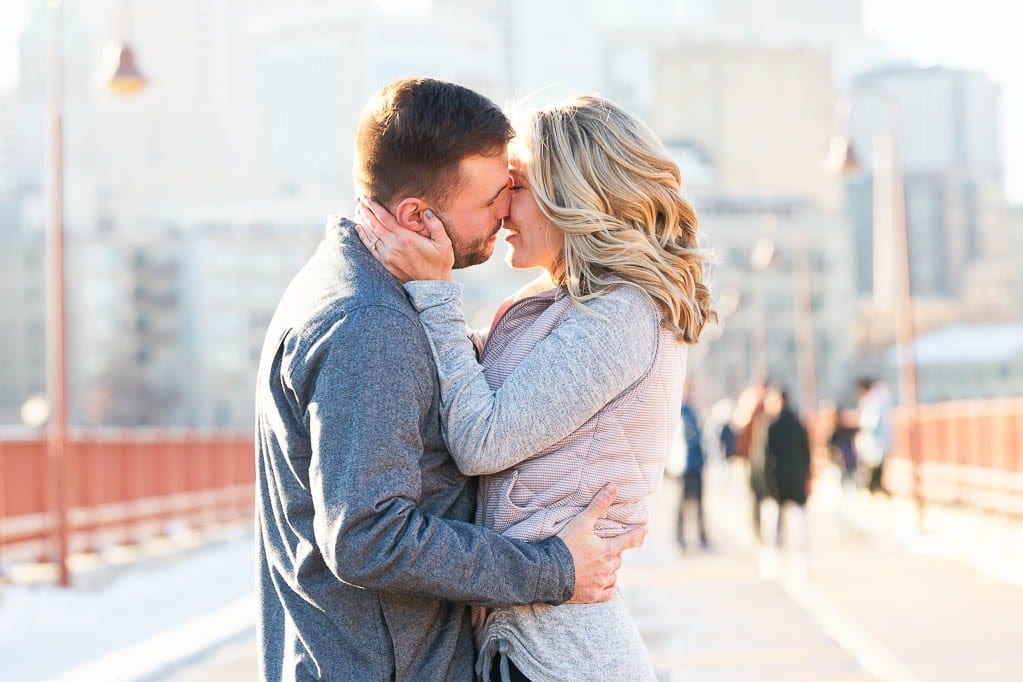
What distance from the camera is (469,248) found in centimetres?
357

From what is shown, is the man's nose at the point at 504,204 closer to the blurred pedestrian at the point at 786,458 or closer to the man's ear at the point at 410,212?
the man's ear at the point at 410,212

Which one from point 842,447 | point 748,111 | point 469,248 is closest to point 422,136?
point 469,248

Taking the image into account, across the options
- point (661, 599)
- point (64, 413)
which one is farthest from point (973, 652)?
point (64, 413)

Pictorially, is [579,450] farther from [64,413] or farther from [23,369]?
[23,369]

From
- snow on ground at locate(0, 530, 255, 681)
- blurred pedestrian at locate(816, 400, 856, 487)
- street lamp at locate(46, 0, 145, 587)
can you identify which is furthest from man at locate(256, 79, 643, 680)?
blurred pedestrian at locate(816, 400, 856, 487)

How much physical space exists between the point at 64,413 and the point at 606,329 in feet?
49.3

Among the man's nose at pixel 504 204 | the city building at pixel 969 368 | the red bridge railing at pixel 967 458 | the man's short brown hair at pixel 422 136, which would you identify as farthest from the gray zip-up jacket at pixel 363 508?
the city building at pixel 969 368

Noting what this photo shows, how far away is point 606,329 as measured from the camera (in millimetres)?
3486

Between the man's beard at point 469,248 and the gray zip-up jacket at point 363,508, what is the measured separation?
0.17 m

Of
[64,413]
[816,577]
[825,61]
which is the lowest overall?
[816,577]

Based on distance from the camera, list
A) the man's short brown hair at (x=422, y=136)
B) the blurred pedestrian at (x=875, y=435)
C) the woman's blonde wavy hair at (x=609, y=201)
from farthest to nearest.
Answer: the blurred pedestrian at (x=875, y=435) → the woman's blonde wavy hair at (x=609, y=201) → the man's short brown hair at (x=422, y=136)

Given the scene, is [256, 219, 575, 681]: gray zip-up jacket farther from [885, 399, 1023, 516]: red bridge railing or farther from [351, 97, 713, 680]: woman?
[885, 399, 1023, 516]: red bridge railing

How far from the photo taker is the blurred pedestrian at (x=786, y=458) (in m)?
17.0

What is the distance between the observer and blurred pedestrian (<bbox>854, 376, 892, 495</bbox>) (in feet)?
76.1
